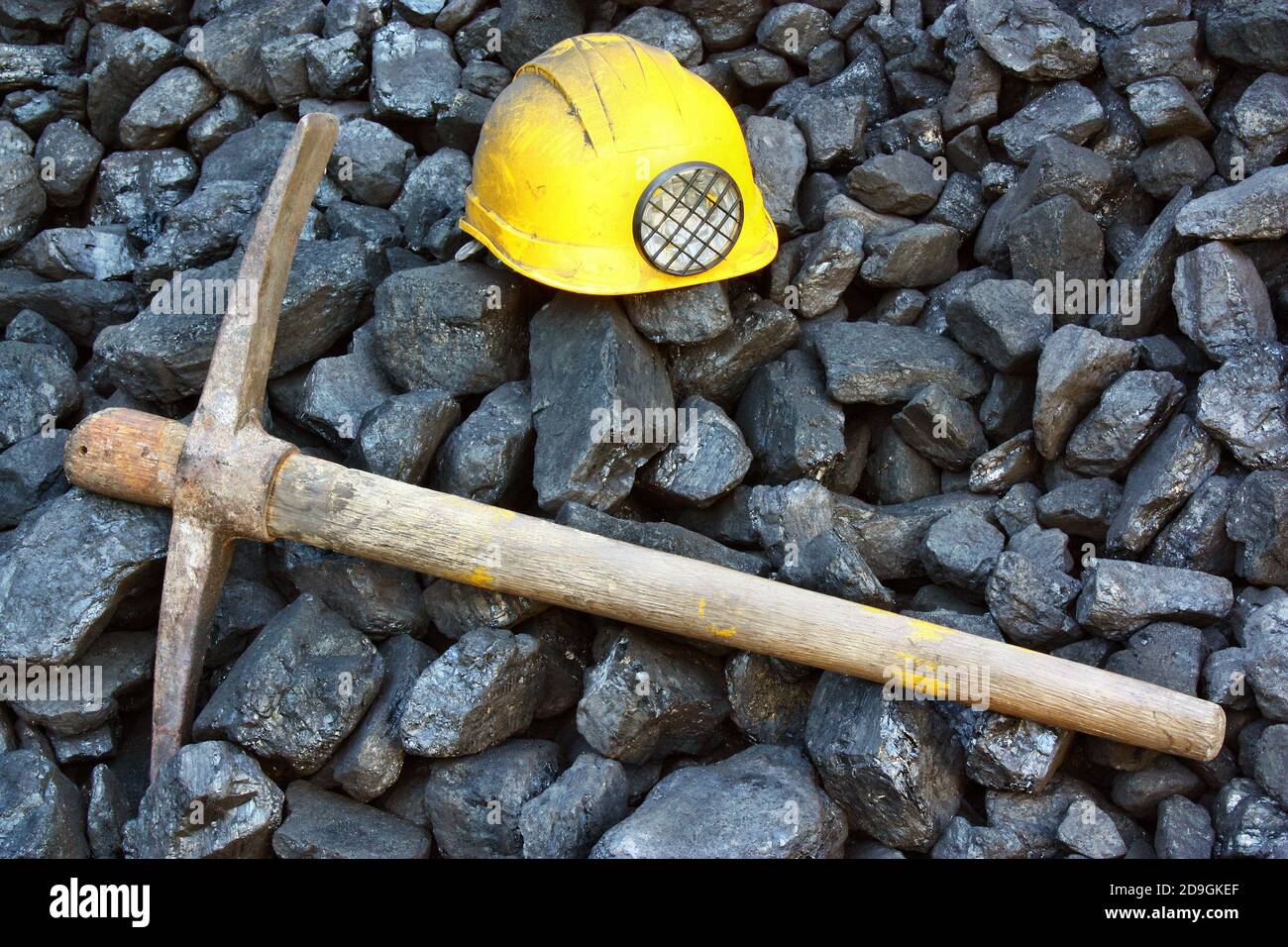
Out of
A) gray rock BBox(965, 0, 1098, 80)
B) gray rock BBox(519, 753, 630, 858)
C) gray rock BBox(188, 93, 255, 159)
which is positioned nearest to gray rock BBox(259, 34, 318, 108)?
gray rock BBox(188, 93, 255, 159)

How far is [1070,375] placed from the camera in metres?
4.35

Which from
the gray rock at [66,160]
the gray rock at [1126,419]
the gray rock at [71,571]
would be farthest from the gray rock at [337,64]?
the gray rock at [1126,419]

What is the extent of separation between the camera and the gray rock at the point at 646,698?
3949 millimetres

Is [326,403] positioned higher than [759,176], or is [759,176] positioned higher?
[759,176]

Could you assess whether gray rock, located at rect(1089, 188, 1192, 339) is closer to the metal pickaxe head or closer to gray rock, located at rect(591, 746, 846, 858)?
gray rock, located at rect(591, 746, 846, 858)

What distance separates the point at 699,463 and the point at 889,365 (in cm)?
85

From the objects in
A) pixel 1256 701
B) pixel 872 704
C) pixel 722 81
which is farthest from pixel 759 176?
pixel 1256 701

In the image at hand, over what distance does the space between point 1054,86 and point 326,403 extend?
3.30 metres

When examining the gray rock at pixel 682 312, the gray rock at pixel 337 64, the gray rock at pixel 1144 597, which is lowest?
the gray rock at pixel 1144 597

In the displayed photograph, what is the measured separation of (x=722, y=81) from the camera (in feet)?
19.2

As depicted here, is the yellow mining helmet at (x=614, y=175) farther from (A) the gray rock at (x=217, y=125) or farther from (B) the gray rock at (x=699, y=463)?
(A) the gray rock at (x=217, y=125)

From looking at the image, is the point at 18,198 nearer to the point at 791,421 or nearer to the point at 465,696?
the point at 465,696

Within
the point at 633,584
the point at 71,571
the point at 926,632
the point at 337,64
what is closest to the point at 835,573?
the point at 926,632

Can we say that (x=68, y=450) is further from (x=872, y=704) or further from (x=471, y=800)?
(x=872, y=704)
